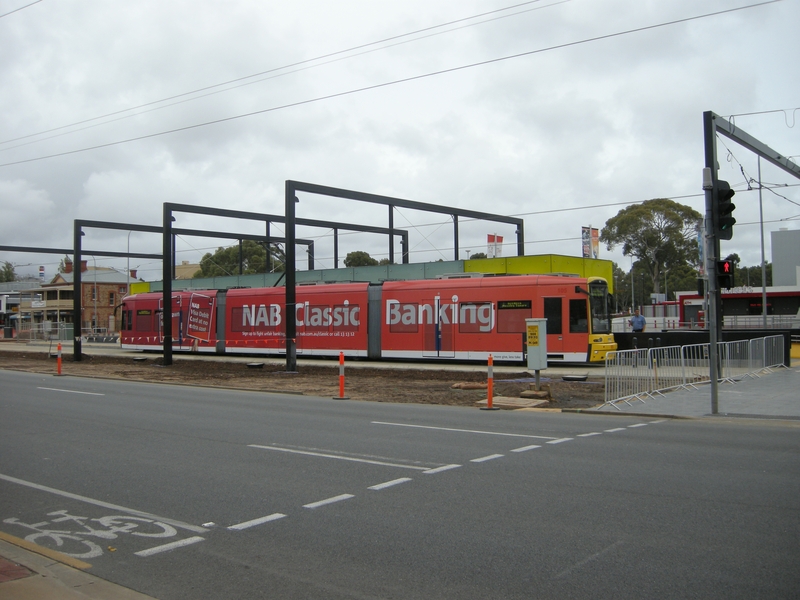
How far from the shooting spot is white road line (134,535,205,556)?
5.67 metres

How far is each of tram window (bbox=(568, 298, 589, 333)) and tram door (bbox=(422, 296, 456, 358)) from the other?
15.5 ft

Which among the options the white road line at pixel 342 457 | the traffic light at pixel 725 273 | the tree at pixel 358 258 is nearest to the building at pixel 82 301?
the tree at pixel 358 258

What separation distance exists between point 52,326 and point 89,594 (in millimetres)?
67859

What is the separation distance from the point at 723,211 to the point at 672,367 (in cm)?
468

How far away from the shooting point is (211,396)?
17781 millimetres

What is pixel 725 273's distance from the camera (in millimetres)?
14602

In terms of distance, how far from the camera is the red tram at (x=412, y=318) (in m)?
24.8

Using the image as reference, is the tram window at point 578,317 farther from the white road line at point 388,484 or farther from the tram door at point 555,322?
the white road line at point 388,484

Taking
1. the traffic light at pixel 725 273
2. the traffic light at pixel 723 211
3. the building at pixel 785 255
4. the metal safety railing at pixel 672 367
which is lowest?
the metal safety railing at pixel 672 367

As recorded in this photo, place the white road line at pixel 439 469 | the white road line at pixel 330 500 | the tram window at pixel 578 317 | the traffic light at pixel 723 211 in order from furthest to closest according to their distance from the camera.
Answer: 1. the tram window at pixel 578 317
2. the traffic light at pixel 723 211
3. the white road line at pixel 439 469
4. the white road line at pixel 330 500

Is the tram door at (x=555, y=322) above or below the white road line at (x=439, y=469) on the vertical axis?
above

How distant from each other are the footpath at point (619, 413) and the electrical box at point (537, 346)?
218cm

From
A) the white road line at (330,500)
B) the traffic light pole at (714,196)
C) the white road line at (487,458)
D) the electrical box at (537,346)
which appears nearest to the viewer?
the white road line at (330,500)

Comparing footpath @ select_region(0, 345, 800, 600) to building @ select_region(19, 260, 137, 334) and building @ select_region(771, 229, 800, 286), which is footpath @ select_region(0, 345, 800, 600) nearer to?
building @ select_region(771, 229, 800, 286)
